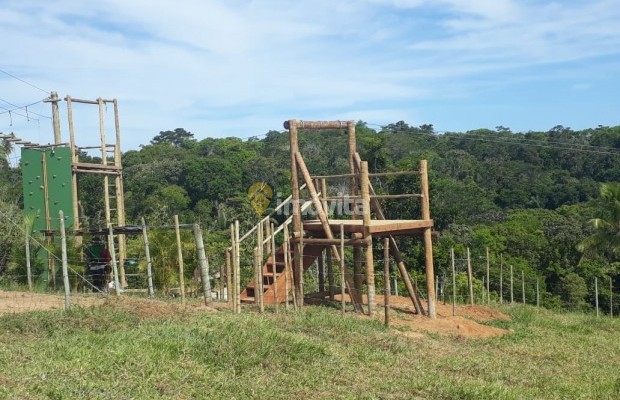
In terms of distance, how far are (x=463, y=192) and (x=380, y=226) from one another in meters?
31.8

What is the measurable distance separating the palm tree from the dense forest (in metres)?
0.04

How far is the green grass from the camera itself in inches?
267

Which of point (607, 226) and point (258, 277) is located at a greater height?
point (258, 277)

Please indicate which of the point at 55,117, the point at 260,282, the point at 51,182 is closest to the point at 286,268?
the point at 260,282

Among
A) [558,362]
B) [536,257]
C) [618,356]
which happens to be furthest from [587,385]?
[536,257]

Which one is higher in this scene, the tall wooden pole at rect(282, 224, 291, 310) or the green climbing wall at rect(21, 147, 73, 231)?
the green climbing wall at rect(21, 147, 73, 231)

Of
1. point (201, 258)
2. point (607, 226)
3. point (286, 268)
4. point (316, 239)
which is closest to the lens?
point (201, 258)

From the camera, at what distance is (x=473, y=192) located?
44281mm

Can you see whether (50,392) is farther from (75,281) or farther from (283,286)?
(75,281)

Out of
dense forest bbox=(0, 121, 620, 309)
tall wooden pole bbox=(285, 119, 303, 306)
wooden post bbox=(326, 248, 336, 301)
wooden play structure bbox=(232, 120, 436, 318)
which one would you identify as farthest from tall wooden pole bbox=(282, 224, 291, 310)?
dense forest bbox=(0, 121, 620, 309)

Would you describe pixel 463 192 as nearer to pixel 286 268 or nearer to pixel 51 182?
pixel 51 182

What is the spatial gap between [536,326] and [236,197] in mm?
32371

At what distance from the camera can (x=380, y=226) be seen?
12.5 metres

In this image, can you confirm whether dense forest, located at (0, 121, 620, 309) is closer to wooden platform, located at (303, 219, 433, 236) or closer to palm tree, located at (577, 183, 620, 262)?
palm tree, located at (577, 183, 620, 262)
